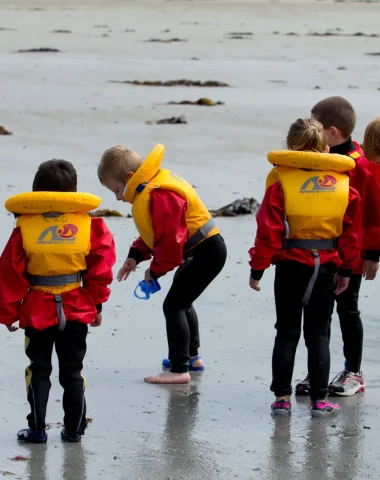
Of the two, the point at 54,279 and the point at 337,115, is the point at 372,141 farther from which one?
the point at 54,279

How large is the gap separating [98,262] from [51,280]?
204 mm

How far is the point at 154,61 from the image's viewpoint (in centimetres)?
1723

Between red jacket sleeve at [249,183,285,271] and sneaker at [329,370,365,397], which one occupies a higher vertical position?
red jacket sleeve at [249,183,285,271]

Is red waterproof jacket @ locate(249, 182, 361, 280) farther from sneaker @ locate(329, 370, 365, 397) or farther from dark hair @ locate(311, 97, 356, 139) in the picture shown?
sneaker @ locate(329, 370, 365, 397)

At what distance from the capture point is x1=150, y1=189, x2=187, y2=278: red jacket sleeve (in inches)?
192

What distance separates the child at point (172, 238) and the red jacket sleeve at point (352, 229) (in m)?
0.69

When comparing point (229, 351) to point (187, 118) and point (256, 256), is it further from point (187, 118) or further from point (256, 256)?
point (187, 118)

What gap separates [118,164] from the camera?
4961mm

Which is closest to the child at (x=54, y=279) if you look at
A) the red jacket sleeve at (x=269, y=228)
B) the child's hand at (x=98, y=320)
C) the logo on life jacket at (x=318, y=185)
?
the child's hand at (x=98, y=320)

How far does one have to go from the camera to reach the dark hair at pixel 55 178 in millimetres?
4391

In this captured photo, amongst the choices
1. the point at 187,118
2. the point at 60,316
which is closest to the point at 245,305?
the point at 60,316

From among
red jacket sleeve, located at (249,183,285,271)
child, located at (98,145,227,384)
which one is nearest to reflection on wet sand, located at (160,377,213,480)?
child, located at (98,145,227,384)

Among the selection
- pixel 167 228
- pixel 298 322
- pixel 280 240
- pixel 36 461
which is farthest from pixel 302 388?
pixel 36 461

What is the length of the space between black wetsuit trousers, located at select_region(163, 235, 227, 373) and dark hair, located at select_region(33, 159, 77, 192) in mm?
1006
